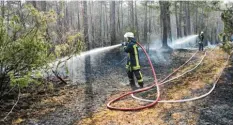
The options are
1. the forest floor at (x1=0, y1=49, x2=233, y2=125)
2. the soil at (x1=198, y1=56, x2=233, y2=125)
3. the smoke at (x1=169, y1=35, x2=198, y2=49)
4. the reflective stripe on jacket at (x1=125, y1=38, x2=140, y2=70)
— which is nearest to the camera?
the soil at (x1=198, y1=56, x2=233, y2=125)

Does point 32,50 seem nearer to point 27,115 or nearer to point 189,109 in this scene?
point 27,115

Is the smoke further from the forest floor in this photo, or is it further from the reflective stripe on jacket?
the reflective stripe on jacket

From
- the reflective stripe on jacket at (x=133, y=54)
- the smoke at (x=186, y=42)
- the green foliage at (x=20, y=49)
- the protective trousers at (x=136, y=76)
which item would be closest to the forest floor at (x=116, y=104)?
the protective trousers at (x=136, y=76)

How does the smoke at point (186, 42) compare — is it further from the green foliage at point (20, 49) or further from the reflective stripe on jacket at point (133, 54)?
the green foliage at point (20, 49)

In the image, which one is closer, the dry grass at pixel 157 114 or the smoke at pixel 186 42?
the dry grass at pixel 157 114

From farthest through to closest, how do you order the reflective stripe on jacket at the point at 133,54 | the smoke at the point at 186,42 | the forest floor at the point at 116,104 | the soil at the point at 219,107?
1. the smoke at the point at 186,42
2. the reflective stripe on jacket at the point at 133,54
3. the forest floor at the point at 116,104
4. the soil at the point at 219,107

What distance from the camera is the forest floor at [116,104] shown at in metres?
5.56

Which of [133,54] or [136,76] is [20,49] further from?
[136,76]

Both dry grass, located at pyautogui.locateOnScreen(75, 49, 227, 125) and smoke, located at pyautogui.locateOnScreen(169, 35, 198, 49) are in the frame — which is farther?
smoke, located at pyautogui.locateOnScreen(169, 35, 198, 49)

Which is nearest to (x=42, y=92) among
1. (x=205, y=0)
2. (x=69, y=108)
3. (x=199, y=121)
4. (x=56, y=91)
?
(x=56, y=91)

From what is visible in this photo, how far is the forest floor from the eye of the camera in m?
5.56

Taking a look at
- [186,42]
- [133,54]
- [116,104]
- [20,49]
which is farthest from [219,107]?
[186,42]

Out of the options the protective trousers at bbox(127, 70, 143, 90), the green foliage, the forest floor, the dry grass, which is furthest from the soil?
the green foliage

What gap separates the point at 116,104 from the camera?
6.73 meters
